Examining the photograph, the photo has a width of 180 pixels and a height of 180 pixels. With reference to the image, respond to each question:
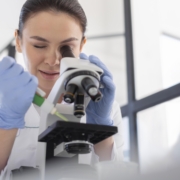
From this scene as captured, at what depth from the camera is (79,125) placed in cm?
79

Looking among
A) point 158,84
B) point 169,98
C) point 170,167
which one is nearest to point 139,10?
point 158,84

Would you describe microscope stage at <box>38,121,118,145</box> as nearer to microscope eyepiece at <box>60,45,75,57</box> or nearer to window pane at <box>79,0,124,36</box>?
microscope eyepiece at <box>60,45,75,57</box>

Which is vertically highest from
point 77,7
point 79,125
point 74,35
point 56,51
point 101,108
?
point 77,7

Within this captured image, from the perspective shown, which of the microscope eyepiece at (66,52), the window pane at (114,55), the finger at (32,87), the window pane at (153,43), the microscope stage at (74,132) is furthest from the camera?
the window pane at (114,55)

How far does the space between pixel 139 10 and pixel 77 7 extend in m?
2.37

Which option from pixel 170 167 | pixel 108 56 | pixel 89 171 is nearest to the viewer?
pixel 170 167

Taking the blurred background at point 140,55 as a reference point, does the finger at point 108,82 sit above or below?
below

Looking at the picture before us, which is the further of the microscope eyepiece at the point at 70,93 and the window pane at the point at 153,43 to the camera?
the window pane at the point at 153,43

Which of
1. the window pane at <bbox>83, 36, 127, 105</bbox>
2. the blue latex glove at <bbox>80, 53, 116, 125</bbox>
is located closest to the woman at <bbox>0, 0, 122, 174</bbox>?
the blue latex glove at <bbox>80, 53, 116, 125</bbox>

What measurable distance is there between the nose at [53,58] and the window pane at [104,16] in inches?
98.9

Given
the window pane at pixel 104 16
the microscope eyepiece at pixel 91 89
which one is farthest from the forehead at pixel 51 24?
the window pane at pixel 104 16

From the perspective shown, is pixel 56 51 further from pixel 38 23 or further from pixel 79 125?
pixel 79 125

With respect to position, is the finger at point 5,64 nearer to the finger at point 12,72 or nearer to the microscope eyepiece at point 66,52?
the finger at point 12,72

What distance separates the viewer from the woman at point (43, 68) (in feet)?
3.40
